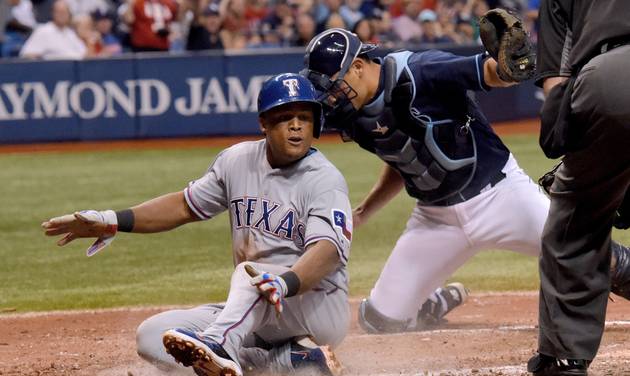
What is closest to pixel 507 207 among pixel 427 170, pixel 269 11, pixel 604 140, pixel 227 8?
pixel 427 170

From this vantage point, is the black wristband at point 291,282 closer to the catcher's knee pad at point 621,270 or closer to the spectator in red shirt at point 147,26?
the catcher's knee pad at point 621,270

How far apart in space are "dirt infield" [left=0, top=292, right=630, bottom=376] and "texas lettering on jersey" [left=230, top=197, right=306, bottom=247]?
2.34 ft

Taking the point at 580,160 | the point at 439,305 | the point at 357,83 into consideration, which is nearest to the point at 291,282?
the point at 580,160

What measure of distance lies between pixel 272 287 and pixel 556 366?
1109mm

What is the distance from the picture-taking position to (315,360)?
15.5 ft

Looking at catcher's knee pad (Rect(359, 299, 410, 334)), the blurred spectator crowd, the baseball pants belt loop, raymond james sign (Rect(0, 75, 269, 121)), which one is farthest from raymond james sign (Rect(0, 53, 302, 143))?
the baseball pants belt loop

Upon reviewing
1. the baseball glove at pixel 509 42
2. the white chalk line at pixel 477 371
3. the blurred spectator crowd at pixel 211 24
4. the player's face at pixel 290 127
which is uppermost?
the baseball glove at pixel 509 42

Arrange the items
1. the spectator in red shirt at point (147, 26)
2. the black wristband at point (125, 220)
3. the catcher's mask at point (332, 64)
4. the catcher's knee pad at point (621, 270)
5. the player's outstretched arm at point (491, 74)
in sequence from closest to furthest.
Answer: the black wristband at point (125, 220)
the player's outstretched arm at point (491, 74)
the catcher's mask at point (332, 64)
the catcher's knee pad at point (621, 270)
the spectator in red shirt at point (147, 26)

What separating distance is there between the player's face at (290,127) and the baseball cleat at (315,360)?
2.66 feet

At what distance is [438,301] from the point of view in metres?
6.32

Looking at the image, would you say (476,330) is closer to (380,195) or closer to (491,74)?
(380,195)

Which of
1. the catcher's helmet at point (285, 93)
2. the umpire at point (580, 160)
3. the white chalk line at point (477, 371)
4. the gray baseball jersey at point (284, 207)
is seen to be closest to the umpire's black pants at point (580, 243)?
the umpire at point (580, 160)

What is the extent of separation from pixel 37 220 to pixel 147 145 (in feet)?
18.2

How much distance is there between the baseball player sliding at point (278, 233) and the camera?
4.59 metres
